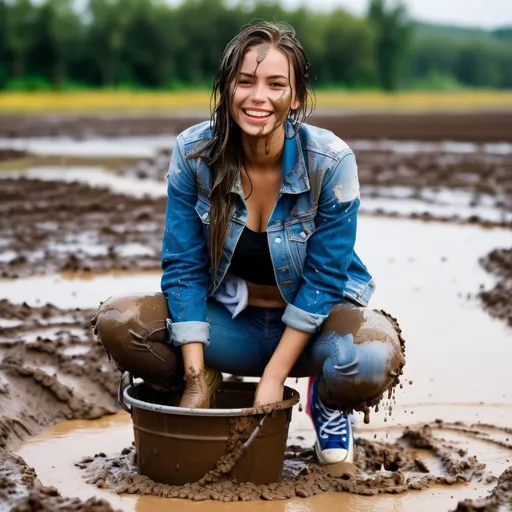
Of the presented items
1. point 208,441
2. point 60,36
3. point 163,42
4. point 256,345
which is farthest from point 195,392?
point 163,42

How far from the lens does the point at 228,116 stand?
3.60 metres

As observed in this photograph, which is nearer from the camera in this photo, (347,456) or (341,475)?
(341,475)

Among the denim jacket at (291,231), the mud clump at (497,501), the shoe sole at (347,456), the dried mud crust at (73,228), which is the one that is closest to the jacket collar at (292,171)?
the denim jacket at (291,231)

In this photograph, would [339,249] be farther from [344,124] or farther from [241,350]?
[344,124]

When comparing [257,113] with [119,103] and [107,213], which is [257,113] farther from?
[119,103]

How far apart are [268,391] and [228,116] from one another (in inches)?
38.2

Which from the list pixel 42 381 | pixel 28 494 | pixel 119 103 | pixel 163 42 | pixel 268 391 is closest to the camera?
pixel 28 494

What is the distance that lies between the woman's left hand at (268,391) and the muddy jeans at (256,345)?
166mm

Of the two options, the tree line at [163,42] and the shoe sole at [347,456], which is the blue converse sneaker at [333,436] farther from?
the tree line at [163,42]

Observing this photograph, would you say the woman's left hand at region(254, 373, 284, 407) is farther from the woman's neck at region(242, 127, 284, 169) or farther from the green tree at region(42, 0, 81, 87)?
the green tree at region(42, 0, 81, 87)

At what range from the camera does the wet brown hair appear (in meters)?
3.55

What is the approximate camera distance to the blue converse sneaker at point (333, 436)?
150 inches

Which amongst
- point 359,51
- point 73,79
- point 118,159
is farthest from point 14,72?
point 118,159

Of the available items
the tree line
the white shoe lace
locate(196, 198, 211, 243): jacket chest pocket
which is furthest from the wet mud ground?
the tree line
